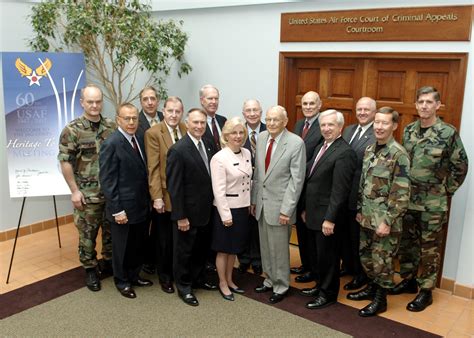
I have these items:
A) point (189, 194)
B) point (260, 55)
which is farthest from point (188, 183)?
point (260, 55)

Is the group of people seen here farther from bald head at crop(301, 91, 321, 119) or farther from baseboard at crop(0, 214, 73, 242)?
baseboard at crop(0, 214, 73, 242)

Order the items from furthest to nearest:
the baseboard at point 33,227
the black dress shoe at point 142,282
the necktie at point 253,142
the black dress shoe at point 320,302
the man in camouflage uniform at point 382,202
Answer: the baseboard at point 33,227
the necktie at point 253,142
the black dress shoe at point 142,282
the black dress shoe at point 320,302
the man in camouflage uniform at point 382,202

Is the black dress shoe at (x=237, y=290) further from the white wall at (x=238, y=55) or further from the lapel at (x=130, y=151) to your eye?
the white wall at (x=238, y=55)

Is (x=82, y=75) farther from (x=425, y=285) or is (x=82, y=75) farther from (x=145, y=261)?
(x=425, y=285)

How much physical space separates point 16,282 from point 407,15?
406 centimetres

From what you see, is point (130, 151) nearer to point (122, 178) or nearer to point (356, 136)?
point (122, 178)

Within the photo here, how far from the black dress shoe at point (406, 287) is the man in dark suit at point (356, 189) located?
10.1 inches

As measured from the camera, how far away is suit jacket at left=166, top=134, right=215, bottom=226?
10.7ft

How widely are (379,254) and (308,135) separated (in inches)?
45.4

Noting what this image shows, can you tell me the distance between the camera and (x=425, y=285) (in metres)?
3.51

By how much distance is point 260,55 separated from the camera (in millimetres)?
4648

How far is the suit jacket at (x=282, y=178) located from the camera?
130 inches

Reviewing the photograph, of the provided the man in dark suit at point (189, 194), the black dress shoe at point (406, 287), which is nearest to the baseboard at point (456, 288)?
the black dress shoe at point (406, 287)

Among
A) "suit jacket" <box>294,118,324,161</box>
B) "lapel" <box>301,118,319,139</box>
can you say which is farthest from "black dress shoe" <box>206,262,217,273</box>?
"lapel" <box>301,118,319,139</box>
